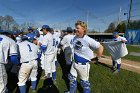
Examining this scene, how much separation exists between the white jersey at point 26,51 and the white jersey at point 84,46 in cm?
149

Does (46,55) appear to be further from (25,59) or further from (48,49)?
(25,59)

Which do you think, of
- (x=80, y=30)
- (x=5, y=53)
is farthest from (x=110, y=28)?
(x=5, y=53)

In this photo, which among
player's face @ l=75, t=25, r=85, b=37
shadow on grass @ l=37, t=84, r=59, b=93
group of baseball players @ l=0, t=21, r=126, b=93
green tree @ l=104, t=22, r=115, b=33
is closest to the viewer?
group of baseball players @ l=0, t=21, r=126, b=93

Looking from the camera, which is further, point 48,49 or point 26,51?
point 48,49

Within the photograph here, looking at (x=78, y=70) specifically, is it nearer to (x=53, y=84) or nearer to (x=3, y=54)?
(x=3, y=54)

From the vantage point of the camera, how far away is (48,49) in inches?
294

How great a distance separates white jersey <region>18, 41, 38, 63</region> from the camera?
599cm

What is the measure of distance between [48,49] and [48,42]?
301 millimetres

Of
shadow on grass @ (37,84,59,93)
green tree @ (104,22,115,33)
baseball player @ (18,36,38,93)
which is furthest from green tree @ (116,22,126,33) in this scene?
baseball player @ (18,36,38,93)

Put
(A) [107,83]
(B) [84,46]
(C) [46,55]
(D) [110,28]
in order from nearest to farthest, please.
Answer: (B) [84,46] → (C) [46,55] → (A) [107,83] → (D) [110,28]

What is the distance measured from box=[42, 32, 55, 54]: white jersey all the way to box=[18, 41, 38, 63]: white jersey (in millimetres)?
1042

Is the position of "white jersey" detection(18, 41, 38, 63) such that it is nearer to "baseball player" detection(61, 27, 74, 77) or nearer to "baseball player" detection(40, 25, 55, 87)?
"baseball player" detection(40, 25, 55, 87)

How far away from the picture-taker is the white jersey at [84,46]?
5043 millimetres

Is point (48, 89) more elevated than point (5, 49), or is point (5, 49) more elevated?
point (5, 49)
